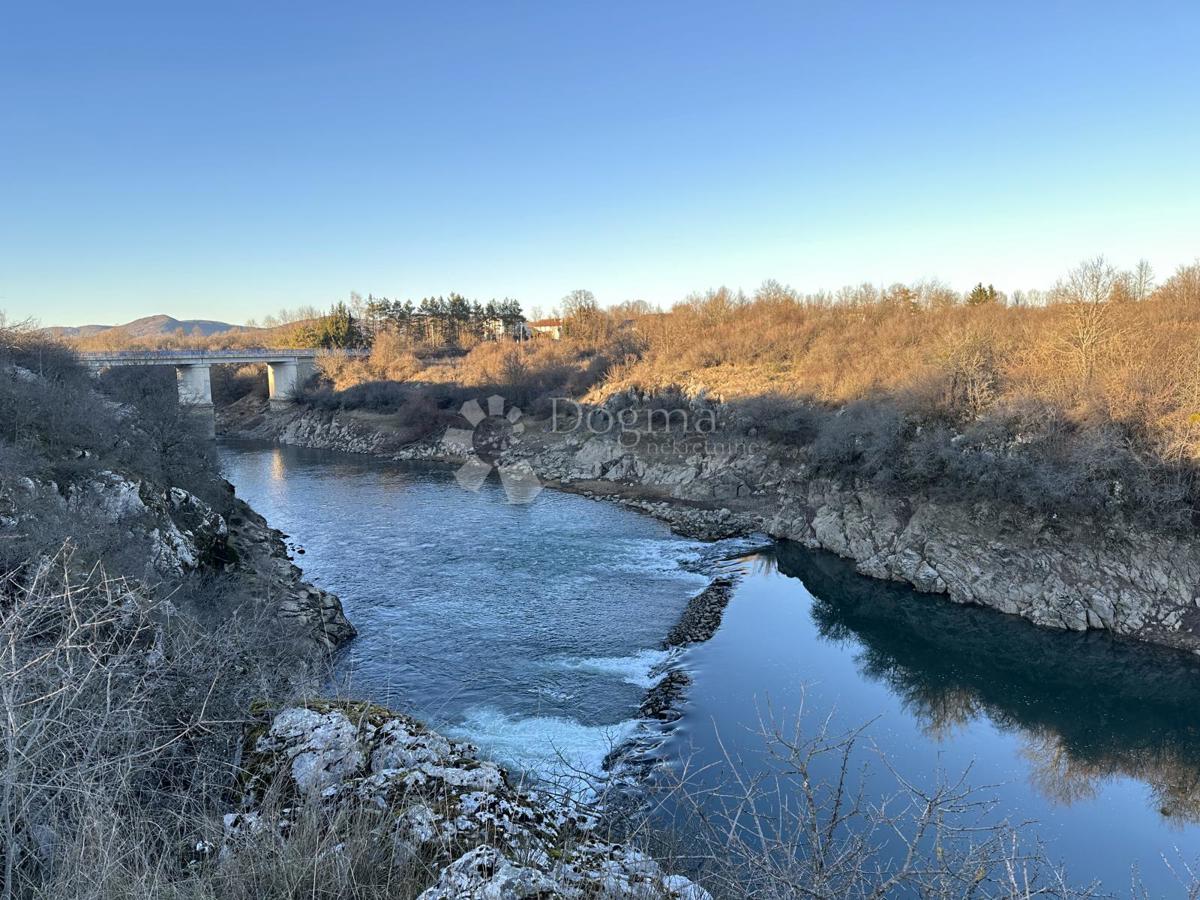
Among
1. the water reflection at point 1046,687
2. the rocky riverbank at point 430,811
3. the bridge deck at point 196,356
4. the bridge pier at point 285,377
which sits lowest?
the water reflection at point 1046,687

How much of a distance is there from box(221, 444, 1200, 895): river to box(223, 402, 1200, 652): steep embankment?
842 mm

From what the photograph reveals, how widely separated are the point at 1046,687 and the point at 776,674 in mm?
6154

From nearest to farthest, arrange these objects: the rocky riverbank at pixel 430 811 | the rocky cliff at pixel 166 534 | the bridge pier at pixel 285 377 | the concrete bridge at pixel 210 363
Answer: the rocky riverbank at pixel 430 811 < the rocky cliff at pixel 166 534 < the concrete bridge at pixel 210 363 < the bridge pier at pixel 285 377

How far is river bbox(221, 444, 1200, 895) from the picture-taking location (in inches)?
451

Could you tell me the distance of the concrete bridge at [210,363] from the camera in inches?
2023

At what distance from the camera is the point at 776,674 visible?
15.4 metres

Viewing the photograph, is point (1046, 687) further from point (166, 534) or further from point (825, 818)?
point (166, 534)

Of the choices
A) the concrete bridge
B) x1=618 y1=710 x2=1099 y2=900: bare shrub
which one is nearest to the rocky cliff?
x1=618 y1=710 x2=1099 y2=900: bare shrub

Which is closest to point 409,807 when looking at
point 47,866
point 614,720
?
point 47,866

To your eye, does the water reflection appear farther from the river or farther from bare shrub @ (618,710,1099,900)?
bare shrub @ (618,710,1099,900)

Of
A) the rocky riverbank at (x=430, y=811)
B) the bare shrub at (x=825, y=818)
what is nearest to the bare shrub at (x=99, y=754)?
the rocky riverbank at (x=430, y=811)

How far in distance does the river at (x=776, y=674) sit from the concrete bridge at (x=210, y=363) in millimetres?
36238

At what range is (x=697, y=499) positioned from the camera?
32.6 meters

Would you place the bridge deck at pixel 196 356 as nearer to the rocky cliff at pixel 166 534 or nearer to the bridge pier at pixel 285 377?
the bridge pier at pixel 285 377
